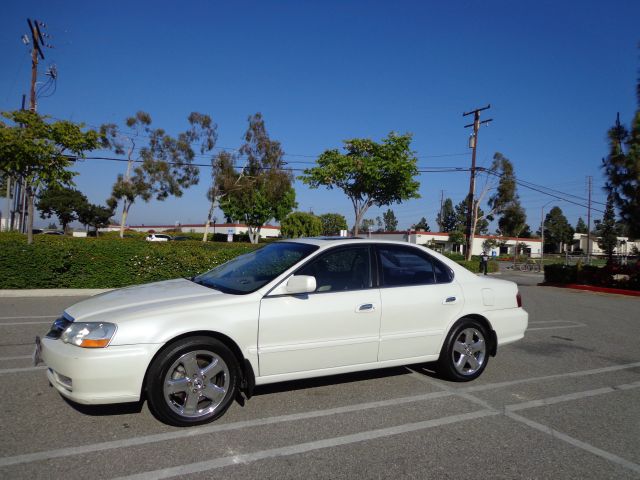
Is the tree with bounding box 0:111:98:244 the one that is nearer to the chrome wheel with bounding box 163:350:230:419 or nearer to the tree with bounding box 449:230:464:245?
the chrome wheel with bounding box 163:350:230:419

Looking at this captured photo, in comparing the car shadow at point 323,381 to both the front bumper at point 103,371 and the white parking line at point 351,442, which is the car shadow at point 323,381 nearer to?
the white parking line at point 351,442

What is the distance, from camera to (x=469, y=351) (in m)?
5.30

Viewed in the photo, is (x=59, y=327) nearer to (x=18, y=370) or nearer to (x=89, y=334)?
(x=89, y=334)

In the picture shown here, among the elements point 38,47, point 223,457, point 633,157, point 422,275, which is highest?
point 38,47

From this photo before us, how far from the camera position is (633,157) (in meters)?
19.0

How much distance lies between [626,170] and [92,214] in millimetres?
51980

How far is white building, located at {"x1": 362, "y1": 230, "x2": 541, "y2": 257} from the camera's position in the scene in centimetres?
5847

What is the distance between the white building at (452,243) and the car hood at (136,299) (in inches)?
1921

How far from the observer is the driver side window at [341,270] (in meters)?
4.57

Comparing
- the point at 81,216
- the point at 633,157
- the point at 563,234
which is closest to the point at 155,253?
the point at 633,157

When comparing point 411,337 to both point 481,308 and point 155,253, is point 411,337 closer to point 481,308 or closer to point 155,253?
point 481,308

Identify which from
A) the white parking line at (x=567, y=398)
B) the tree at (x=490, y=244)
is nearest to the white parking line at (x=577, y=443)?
the white parking line at (x=567, y=398)

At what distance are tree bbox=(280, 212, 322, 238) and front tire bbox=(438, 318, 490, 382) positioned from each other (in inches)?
2080

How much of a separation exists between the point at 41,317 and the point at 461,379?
23.9 ft
